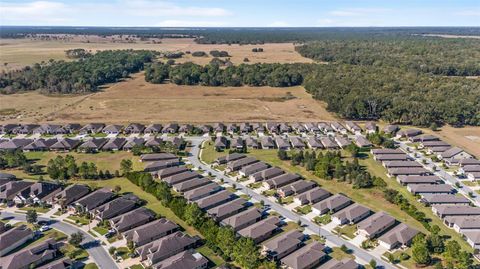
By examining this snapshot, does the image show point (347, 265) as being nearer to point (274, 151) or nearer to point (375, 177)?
point (375, 177)

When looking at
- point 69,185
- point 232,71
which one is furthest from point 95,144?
point 232,71

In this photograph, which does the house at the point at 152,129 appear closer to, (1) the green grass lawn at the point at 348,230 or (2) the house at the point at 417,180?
(1) the green grass lawn at the point at 348,230

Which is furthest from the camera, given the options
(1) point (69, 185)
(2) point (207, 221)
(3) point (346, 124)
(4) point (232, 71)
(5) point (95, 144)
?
(4) point (232, 71)

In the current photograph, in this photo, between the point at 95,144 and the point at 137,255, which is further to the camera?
the point at 95,144

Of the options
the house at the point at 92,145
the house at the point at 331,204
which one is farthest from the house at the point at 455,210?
Result: the house at the point at 92,145

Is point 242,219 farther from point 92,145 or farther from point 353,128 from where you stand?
point 353,128

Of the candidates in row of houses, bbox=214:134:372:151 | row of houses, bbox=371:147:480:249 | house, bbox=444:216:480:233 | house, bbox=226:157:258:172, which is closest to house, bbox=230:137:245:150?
row of houses, bbox=214:134:372:151
